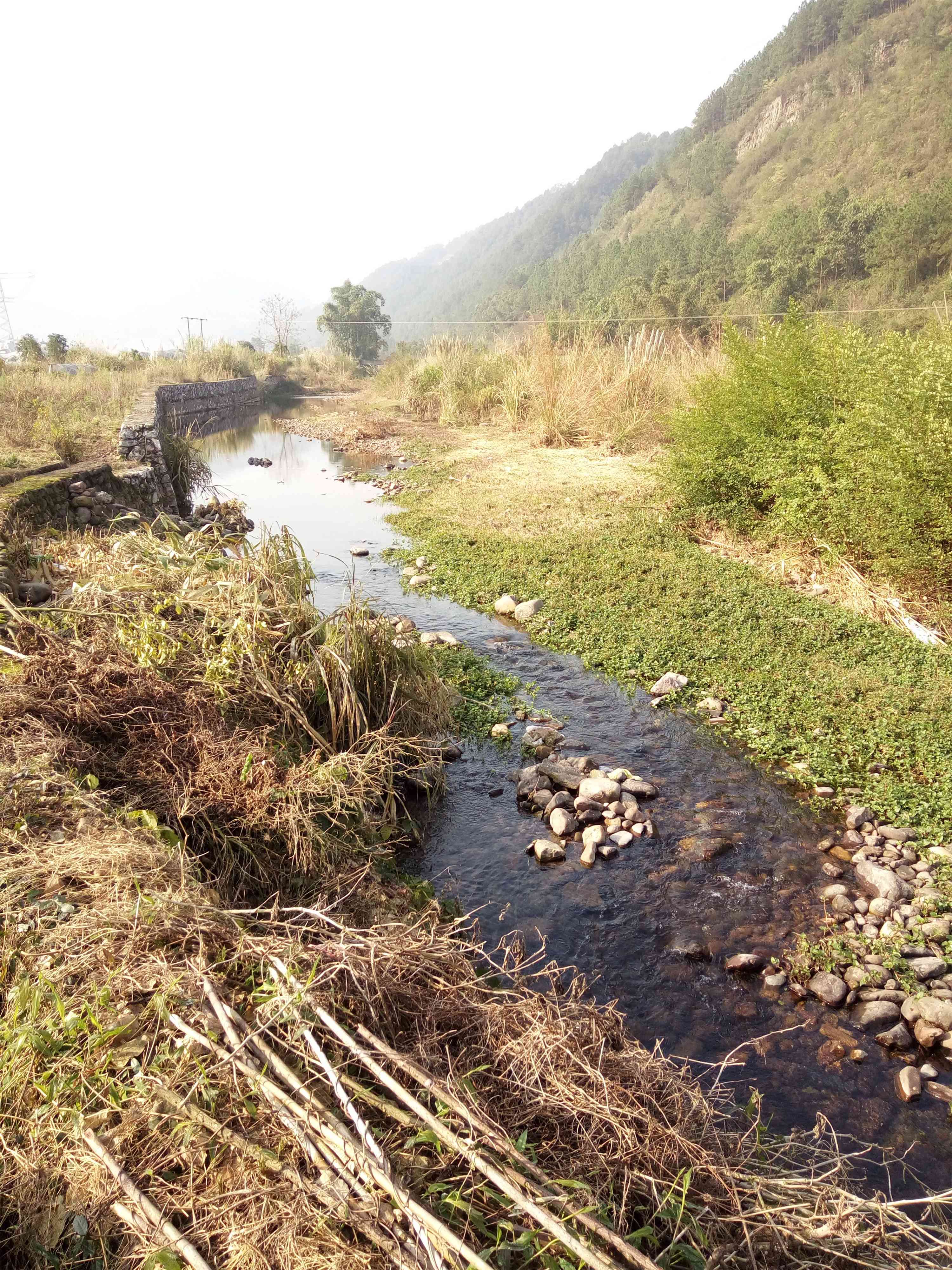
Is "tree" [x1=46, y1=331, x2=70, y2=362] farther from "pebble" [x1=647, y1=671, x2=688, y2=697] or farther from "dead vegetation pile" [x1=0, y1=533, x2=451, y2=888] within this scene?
"pebble" [x1=647, y1=671, x2=688, y2=697]

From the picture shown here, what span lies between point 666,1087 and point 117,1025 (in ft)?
5.13

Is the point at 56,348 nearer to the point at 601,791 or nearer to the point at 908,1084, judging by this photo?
the point at 601,791

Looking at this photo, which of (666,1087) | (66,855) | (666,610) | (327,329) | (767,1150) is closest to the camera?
(666,1087)

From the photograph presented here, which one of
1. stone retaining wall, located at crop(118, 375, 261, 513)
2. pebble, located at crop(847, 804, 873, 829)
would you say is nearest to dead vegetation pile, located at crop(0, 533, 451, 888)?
pebble, located at crop(847, 804, 873, 829)

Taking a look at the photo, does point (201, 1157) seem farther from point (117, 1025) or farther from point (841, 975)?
point (841, 975)

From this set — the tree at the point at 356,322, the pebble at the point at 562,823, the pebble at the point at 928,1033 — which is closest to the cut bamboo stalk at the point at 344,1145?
the pebble at the point at 928,1033

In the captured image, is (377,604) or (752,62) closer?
(377,604)

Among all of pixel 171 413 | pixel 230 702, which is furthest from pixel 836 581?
pixel 171 413

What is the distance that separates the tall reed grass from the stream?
766 centimetres

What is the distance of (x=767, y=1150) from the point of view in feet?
7.70

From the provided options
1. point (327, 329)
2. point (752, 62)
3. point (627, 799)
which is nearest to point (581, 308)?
point (327, 329)

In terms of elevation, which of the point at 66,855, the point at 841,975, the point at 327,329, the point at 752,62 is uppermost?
the point at 752,62

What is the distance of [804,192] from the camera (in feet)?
137

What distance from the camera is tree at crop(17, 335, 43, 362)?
19.7 metres
